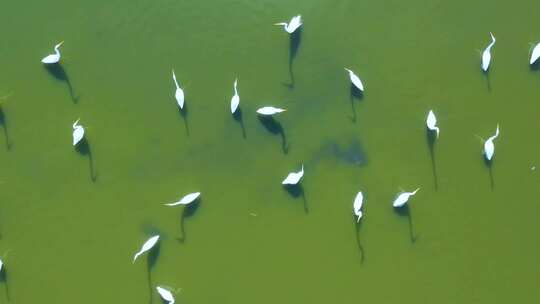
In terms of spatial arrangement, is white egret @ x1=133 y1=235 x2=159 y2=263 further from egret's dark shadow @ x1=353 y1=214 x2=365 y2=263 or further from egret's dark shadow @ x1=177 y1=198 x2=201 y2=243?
egret's dark shadow @ x1=353 y1=214 x2=365 y2=263

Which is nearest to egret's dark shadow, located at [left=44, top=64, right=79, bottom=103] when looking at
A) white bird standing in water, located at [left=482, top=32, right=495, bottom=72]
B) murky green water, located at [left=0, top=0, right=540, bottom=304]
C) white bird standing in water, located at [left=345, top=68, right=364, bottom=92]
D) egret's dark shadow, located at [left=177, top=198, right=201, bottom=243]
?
murky green water, located at [left=0, top=0, right=540, bottom=304]

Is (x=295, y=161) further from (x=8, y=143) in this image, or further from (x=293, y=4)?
(x=8, y=143)

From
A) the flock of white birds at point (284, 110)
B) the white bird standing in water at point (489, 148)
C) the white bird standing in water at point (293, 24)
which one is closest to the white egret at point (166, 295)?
the flock of white birds at point (284, 110)

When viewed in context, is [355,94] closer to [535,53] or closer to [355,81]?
[355,81]

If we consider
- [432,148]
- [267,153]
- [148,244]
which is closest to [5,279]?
[148,244]

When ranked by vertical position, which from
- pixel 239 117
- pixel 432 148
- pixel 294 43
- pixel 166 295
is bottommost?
pixel 166 295
